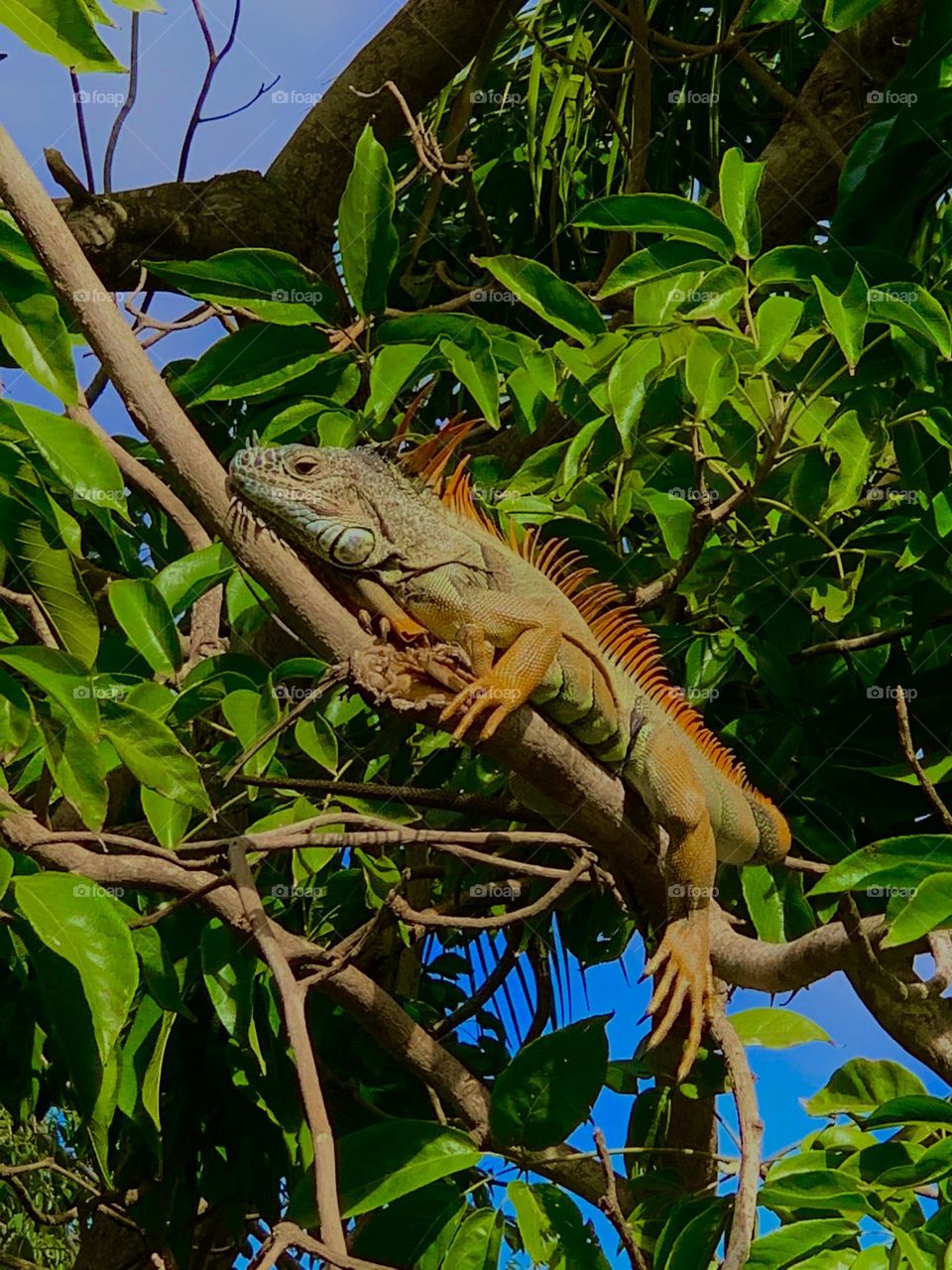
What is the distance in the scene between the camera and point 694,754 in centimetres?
324

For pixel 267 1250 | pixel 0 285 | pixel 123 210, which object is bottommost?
pixel 267 1250

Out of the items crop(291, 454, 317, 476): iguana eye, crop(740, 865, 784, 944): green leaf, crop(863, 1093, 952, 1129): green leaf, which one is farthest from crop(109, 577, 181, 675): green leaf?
crop(863, 1093, 952, 1129): green leaf

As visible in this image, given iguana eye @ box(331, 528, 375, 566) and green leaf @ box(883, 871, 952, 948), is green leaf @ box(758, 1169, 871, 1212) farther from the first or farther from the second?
iguana eye @ box(331, 528, 375, 566)

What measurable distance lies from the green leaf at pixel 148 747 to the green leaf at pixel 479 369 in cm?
85

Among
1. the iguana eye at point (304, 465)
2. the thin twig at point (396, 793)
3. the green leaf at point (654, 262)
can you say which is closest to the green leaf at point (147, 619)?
the thin twig at point (396, 793)

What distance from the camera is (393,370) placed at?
2.82 metres

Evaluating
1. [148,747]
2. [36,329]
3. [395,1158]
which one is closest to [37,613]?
[148,747]

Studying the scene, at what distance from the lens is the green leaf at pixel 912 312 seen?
2502mm

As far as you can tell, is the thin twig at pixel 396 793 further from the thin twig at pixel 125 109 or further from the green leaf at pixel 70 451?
the thin twig at pixel 125 109

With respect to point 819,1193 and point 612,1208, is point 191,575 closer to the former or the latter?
point 612,1208

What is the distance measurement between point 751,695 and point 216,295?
1.74m

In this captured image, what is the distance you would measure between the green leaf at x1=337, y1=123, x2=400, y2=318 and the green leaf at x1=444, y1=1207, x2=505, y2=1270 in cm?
167

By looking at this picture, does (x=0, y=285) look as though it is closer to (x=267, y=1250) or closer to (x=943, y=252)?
(x=267, y=1250)

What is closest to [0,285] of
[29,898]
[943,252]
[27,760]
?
[29,898]
